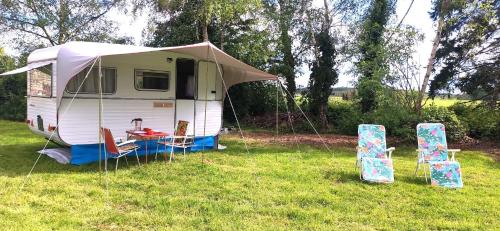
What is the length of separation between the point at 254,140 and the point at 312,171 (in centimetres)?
439

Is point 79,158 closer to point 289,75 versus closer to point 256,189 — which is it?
point 256,189

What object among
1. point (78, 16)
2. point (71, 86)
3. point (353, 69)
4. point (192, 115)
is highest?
point (78, 16)

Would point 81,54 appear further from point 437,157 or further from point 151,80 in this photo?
point 437,157

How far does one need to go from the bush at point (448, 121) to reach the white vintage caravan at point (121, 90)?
5165 millimetres

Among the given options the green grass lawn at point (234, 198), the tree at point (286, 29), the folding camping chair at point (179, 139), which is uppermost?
the tree at point (286, 29)

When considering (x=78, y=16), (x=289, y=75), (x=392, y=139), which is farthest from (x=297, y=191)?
(x=78, y=16)

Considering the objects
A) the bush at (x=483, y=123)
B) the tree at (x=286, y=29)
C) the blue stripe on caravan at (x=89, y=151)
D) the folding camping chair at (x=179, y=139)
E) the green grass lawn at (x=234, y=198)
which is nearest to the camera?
the green grass lawn at (x=234, y=198)

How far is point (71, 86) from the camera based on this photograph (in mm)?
7004

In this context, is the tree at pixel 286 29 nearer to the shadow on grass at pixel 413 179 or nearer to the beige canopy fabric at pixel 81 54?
the beige canopy fabric at pixel 81 54

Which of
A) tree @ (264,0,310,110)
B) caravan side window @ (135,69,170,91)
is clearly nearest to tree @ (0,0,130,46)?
tree @ (264,0,310,110)

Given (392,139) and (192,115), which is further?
(392,139)

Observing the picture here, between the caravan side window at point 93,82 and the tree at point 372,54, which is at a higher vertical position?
the tree at point 372,54

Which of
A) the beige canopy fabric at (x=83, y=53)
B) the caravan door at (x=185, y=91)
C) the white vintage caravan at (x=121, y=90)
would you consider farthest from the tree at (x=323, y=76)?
the beige canopy fabric at (x=83, y=53)

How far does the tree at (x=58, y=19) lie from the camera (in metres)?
14.5
